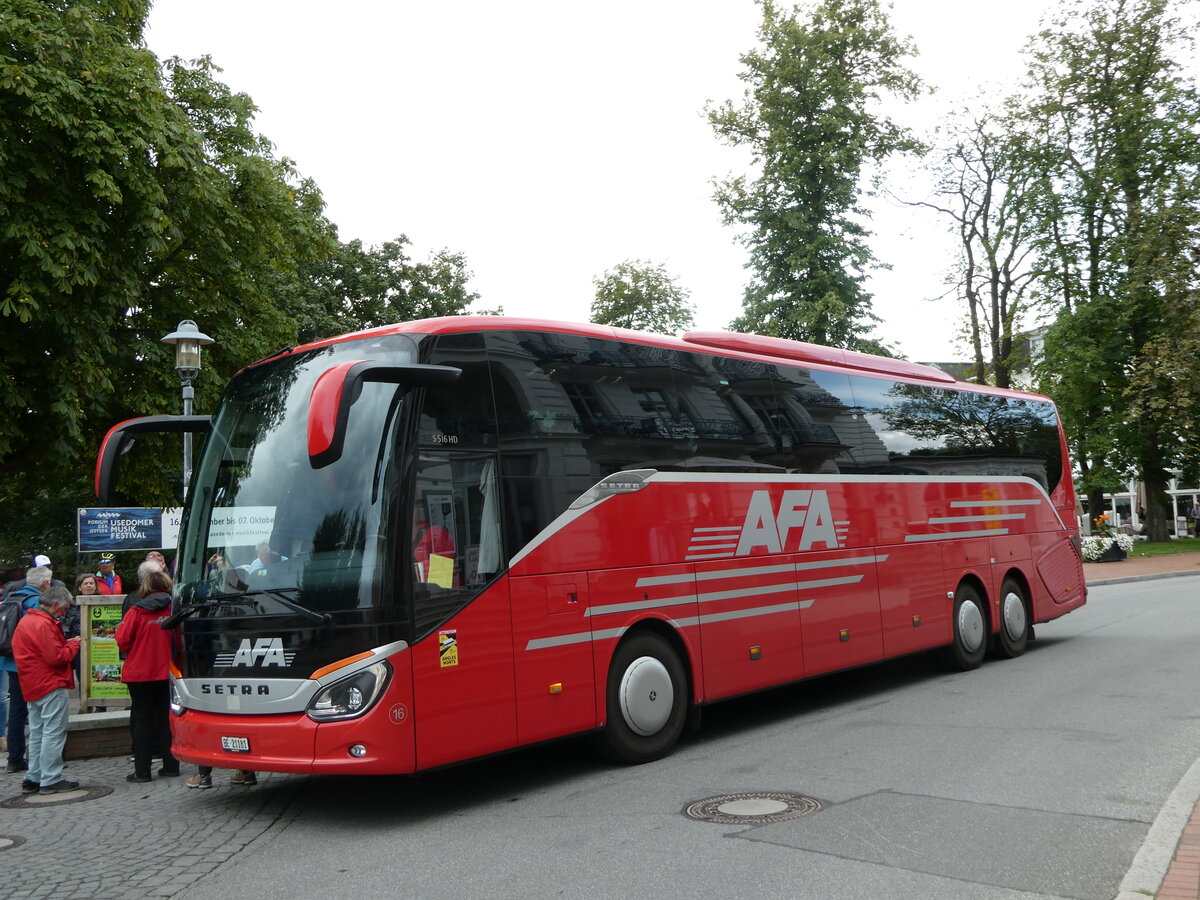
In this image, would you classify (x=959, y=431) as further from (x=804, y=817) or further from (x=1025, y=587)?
(x=804, y=817)

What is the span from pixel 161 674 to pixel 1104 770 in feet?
25.1

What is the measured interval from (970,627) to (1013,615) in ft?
4.64

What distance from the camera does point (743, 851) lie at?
19.9ft

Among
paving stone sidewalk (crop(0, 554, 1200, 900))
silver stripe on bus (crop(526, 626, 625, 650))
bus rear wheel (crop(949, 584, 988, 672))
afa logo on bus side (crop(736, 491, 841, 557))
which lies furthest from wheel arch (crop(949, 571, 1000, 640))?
paving stone sidewalk (crop(0, 554, 1200, 900))

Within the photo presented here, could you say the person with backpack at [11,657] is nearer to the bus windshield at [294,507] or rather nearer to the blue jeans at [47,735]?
the blue jeans at [47,735]

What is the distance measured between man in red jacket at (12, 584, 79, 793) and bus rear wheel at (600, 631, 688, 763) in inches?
178

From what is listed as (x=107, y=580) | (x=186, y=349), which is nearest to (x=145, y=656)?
(x=186, y=349)

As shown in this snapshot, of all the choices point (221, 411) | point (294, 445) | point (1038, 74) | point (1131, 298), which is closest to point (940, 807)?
point (294, 445)

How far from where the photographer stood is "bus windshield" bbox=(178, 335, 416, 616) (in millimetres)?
7211

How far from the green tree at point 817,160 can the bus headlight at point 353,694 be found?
3015 centimetres

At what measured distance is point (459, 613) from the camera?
7.56 meters

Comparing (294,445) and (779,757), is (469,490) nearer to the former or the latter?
(294,445)

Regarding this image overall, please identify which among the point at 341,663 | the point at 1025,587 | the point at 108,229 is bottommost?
the point at 1025,587

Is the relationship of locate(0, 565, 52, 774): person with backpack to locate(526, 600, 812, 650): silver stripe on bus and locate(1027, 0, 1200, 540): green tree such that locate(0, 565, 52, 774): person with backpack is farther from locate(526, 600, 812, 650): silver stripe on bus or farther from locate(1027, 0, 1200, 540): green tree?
locate(1027, 0, 1200, 540): green tree
